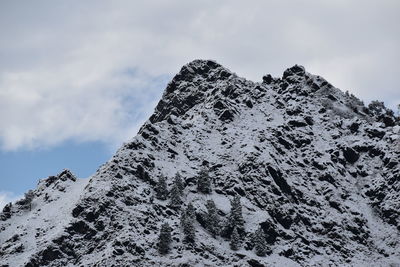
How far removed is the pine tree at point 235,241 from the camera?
258ft

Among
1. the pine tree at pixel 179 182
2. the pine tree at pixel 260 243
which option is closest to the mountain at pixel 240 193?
the pine tree at pixel 260 243

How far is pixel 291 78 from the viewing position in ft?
442

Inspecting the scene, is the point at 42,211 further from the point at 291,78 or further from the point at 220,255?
the point at 291,78

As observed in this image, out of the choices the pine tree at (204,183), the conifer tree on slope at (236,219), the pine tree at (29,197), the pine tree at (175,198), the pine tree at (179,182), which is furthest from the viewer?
the pine tree at (29,197)

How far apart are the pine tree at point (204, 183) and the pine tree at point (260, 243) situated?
1428 cm

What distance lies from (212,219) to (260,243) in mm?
9033

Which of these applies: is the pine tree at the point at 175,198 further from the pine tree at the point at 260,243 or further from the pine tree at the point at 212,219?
the pine tree at the point at 260,243

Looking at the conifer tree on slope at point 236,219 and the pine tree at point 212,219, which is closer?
the pine tree at point 212,219

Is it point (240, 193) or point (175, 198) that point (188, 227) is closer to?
point (175, 198)

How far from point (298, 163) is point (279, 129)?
11.2 meters

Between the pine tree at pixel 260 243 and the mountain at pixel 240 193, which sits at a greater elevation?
the mountain at pixel 240 193

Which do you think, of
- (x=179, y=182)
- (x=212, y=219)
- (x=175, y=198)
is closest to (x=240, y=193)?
(x=212, y=219)

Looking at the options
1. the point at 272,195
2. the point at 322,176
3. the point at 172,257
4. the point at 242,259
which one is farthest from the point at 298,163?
the point at 172,257

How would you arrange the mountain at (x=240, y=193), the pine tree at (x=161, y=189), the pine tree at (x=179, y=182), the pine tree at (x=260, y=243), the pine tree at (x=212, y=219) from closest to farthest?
the mountain at (x=240, y=193) → the pine tree at (x=260, y=243) → the pine tree at (x=212, y=219) → the pine tree at (x=161, y=189) → the pine tree at (x=179, y=182)
